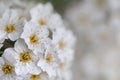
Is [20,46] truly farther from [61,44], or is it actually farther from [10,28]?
[61,44]

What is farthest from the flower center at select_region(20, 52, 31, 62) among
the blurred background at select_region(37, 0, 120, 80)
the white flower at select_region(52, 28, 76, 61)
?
the blurred background at select_region(37, 0, 120, 80)

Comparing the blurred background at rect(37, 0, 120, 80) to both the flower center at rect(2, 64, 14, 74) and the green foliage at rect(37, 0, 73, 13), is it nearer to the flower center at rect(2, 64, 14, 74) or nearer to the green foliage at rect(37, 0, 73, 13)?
the green foliage at rect(37, 0, 73, 13)

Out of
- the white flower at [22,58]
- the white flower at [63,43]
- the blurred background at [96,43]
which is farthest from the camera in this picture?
the blurred background at [96,43]

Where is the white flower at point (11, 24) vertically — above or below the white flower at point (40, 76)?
above

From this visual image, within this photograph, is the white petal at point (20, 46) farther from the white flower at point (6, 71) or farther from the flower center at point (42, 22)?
the flower center at point (42, 22)

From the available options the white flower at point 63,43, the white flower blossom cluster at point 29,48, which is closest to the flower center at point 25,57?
the white flower blossom cluster at point 29,48
